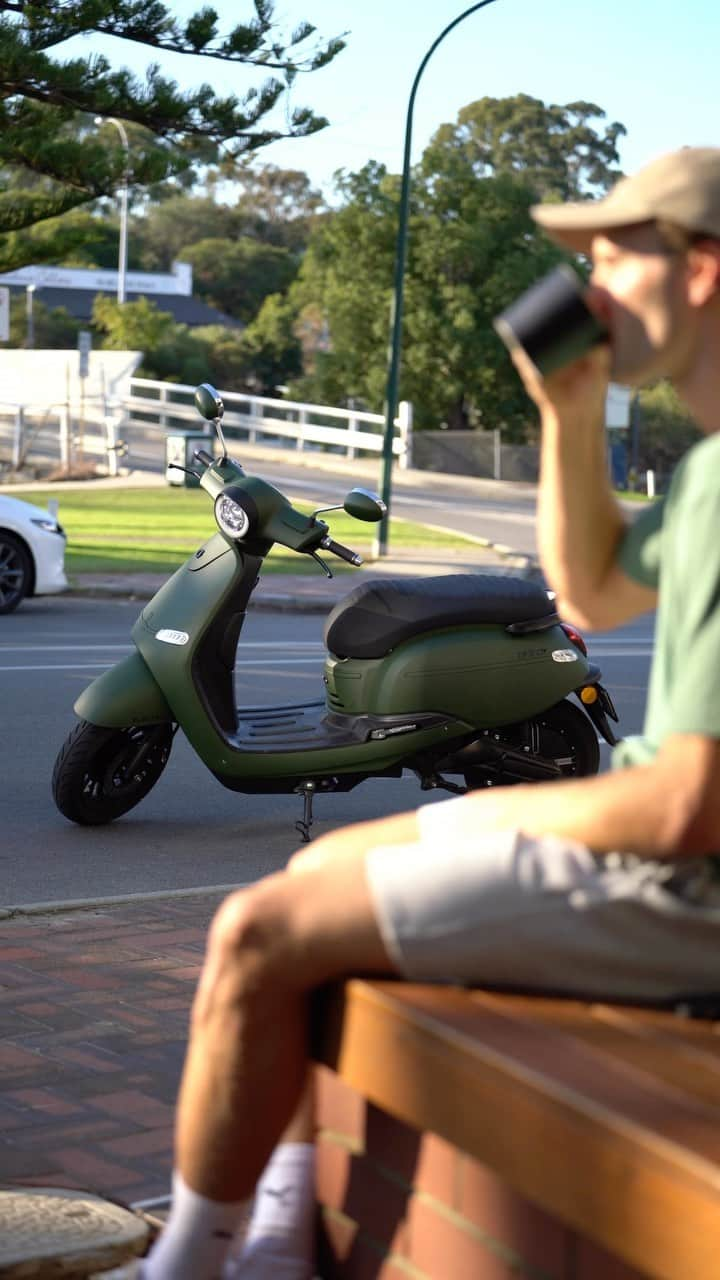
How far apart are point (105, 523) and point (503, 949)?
2522 centimetres

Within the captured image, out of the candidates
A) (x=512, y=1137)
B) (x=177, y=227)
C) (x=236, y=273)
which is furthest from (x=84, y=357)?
(x=177, y=227)

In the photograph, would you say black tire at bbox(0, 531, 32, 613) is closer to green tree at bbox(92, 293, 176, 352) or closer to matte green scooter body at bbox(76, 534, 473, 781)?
matte green scooter body at bbox(76, 534, 473, 781)

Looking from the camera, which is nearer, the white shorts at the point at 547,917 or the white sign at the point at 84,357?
the white shorts at the point at 547,917

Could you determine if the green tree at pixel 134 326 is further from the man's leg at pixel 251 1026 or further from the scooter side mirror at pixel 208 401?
the man's leg at pixel 251 1026

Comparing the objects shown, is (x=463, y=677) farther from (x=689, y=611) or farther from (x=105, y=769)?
(x=689, y=611)

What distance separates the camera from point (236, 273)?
9531cm

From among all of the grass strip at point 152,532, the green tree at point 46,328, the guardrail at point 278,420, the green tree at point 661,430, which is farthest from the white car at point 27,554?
the green tree at point 46,328

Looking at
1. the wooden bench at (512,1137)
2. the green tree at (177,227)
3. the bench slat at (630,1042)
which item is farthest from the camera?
the green tree at (177,227)

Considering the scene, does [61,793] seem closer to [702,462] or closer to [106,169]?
[702,462]

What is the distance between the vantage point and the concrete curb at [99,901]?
571cm

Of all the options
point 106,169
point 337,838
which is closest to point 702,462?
point 337,838

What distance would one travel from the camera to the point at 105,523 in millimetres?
27312

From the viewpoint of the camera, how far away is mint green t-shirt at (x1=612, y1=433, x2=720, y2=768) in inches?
89.9

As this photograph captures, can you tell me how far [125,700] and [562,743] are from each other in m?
1.75
